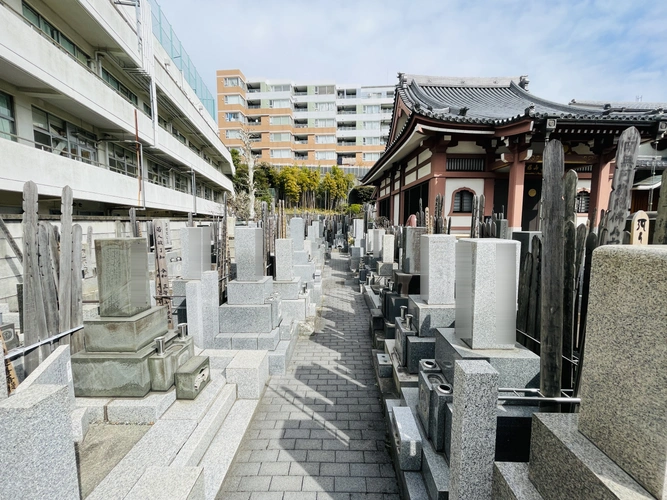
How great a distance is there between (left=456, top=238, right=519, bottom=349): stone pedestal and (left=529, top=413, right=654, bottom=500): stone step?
1.50 metres

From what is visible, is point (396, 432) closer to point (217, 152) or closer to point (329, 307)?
point (329, 307)

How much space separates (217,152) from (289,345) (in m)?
27.6

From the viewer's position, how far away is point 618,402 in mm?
1291

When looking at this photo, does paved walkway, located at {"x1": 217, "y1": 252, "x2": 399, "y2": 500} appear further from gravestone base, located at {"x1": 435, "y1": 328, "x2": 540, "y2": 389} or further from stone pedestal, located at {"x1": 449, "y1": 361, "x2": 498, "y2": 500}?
gravestone base, located at {"x1": 435, "y1": 328, "x2": 540, "y2": 389}

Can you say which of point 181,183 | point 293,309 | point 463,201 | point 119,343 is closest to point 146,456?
point 119,343

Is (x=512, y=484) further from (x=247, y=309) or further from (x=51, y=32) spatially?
(x=51, y=32)

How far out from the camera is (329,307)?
9.28m

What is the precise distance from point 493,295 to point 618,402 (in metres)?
1.94

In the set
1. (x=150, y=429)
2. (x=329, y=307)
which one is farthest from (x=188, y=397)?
(x=329, y=307)

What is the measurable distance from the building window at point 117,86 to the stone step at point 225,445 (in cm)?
1524

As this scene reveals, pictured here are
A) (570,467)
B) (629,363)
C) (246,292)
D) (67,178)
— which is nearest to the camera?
(629,363)

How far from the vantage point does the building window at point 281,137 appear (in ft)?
146

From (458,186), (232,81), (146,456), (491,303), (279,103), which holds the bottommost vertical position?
(146,456)

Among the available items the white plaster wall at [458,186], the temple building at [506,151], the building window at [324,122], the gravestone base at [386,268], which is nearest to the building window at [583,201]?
the temple building at [506,151]
